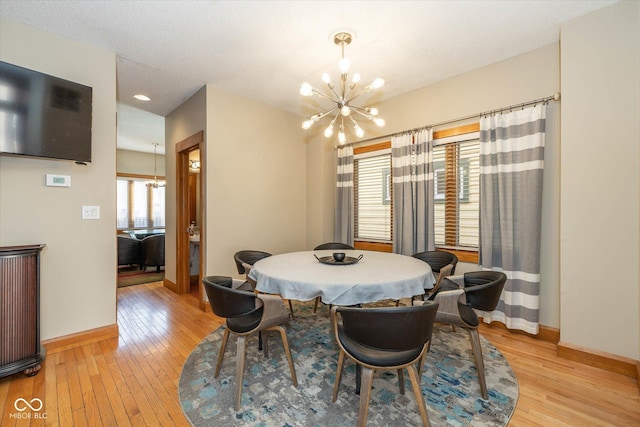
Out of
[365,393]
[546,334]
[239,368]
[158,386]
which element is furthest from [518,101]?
[158,386]

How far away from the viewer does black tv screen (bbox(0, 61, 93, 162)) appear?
212 centimetres

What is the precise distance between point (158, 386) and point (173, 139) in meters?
3.55

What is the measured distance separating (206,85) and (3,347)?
3.07 meters

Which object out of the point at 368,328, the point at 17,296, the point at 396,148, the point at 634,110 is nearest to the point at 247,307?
the point at 368,328

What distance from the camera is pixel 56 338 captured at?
248 centimetres

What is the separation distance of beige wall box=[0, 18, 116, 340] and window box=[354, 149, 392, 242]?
3.11 m

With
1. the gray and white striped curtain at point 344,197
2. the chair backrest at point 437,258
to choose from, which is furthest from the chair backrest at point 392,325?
the gray and white striped curtain at point 344,197

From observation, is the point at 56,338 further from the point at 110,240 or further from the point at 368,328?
the point at 368,328

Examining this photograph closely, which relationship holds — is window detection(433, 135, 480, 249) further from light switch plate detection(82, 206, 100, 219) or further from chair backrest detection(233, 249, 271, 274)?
light switch plate detection(82, 206, 100, 219)

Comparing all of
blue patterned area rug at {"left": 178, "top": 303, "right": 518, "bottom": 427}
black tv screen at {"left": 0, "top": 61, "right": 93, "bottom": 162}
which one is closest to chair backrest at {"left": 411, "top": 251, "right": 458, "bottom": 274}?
blue patterned area rug at {"left": 178, "top": 303, "right": 518, "bottom": 427}

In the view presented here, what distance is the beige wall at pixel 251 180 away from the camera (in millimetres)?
3500

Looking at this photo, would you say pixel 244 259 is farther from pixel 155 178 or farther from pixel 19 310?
pixel 155 178

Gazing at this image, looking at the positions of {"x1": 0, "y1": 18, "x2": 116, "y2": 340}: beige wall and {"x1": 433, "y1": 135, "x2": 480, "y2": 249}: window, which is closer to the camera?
{"x1": 0, "y1": 18, "x2": 116, "y2": 340}: beige wall

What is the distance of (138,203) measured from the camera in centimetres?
803
